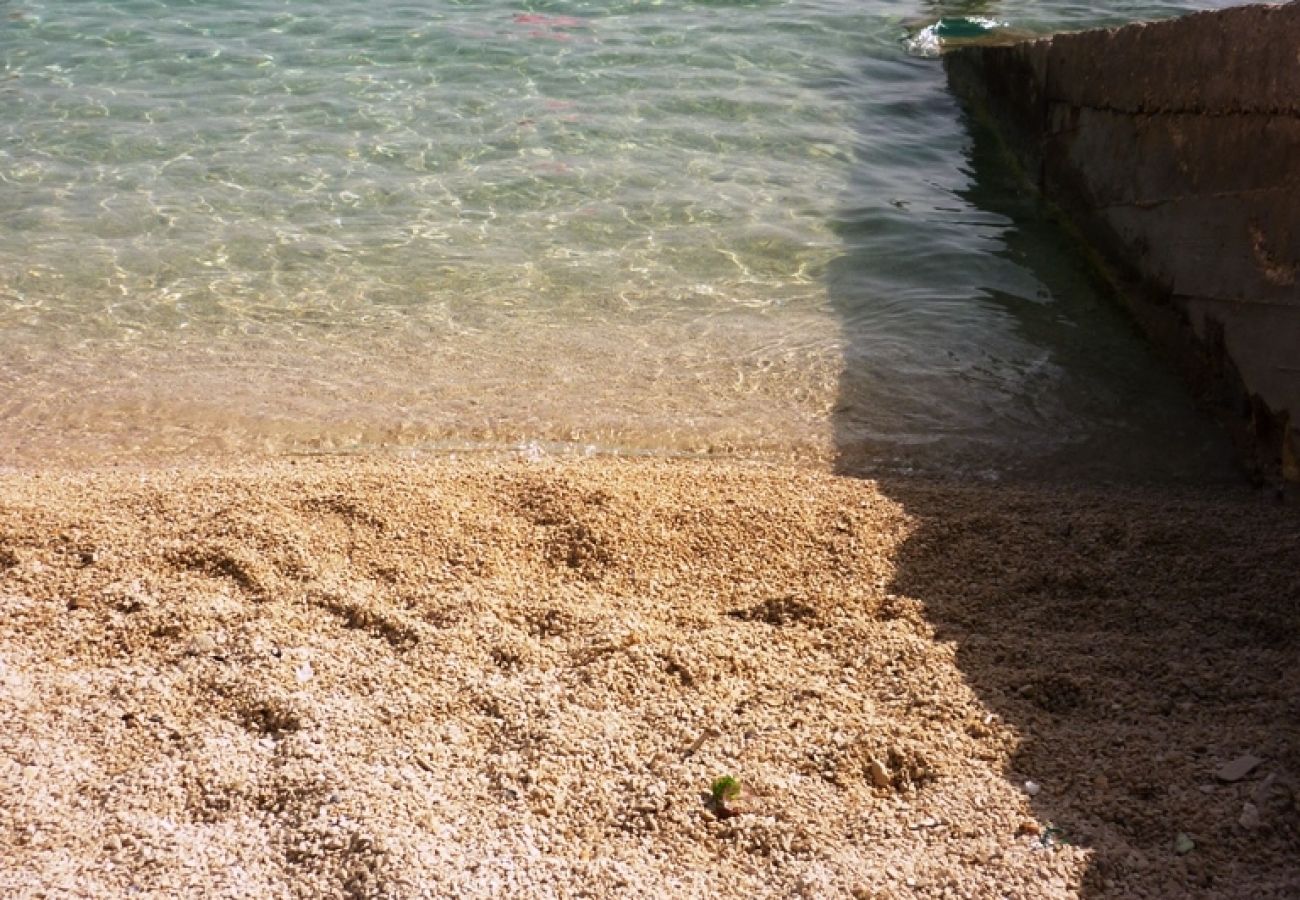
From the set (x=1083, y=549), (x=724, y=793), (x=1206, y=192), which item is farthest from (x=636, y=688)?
(x=1206, y=192)

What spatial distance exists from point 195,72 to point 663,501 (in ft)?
25.6

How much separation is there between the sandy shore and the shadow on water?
17 millimetres

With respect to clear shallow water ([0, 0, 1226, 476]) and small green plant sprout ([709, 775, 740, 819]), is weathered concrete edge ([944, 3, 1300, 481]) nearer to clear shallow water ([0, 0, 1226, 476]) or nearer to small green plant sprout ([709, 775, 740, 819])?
clear shallow water ([0, 0, 1226, 476])

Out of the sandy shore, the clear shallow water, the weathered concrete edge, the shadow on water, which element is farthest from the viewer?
the clear shallow water

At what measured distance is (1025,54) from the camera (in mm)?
9406

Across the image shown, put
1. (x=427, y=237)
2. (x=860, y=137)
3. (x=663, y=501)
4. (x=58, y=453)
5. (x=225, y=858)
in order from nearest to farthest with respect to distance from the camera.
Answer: (x=225, y=858) → (x=663, y=501) → (x=58, y=453) → (x=427, y=237) → (x=860, y=137)

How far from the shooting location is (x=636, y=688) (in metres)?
3.70

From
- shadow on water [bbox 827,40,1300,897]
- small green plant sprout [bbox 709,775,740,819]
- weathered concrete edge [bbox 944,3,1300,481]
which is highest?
weathered concrete edge [bbox 944,3,1300,481]

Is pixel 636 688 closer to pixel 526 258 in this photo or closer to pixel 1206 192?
pixel 1206 192

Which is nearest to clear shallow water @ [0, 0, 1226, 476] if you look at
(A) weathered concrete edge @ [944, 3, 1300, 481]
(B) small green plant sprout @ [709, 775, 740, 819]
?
(A) weathered concrete edge @ [944, 3, 1300, 481]

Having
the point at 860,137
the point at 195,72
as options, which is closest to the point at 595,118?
the point at 860,137

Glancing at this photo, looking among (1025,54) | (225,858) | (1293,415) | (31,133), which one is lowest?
(225,858)

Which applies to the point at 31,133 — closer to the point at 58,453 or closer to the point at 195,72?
the point at 195,72

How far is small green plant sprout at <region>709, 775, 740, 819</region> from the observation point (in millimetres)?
3176
